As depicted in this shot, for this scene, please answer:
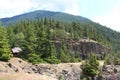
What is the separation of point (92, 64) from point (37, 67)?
2204 cm

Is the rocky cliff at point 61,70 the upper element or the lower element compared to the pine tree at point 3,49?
lower

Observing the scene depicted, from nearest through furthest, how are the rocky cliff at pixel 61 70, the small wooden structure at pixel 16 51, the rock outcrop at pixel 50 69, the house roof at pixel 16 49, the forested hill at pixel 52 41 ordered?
1. the rock outcrop at pixel 50 69
2. the rocky cliff at pixel 61 70
3. the small wooden structure at pixel 16 51
4. the house roof at pixel 16 49
5. the forested hill at pixel 52 41

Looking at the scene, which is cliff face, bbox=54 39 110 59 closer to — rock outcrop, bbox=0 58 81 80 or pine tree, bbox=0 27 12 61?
rock outcrop, bbox=0 58 81 80

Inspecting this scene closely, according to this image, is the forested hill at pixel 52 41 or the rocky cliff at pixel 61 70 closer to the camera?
the rocky cliff at pixel 61 70

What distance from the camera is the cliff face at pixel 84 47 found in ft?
500

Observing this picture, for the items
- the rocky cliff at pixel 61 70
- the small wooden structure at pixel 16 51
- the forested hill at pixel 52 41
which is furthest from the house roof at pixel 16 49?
the rocky cliff at pixel 61 70

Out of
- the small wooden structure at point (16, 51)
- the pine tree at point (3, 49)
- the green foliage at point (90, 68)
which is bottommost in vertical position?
the green foliage at point (90, 68)

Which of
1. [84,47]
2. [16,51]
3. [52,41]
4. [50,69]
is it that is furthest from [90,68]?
[84,47]

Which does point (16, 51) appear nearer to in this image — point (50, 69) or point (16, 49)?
point (16, 49)

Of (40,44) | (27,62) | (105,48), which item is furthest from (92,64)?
(105,48)

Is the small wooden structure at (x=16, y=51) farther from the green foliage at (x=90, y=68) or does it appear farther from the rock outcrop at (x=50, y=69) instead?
the green foliage at (x=90, y=68)

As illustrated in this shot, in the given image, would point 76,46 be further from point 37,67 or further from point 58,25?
point 37,67

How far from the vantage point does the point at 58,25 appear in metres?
168

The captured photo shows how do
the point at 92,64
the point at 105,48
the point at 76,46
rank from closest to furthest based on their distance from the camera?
the point at 92,64, the point at 76,46, the point at 105,48
